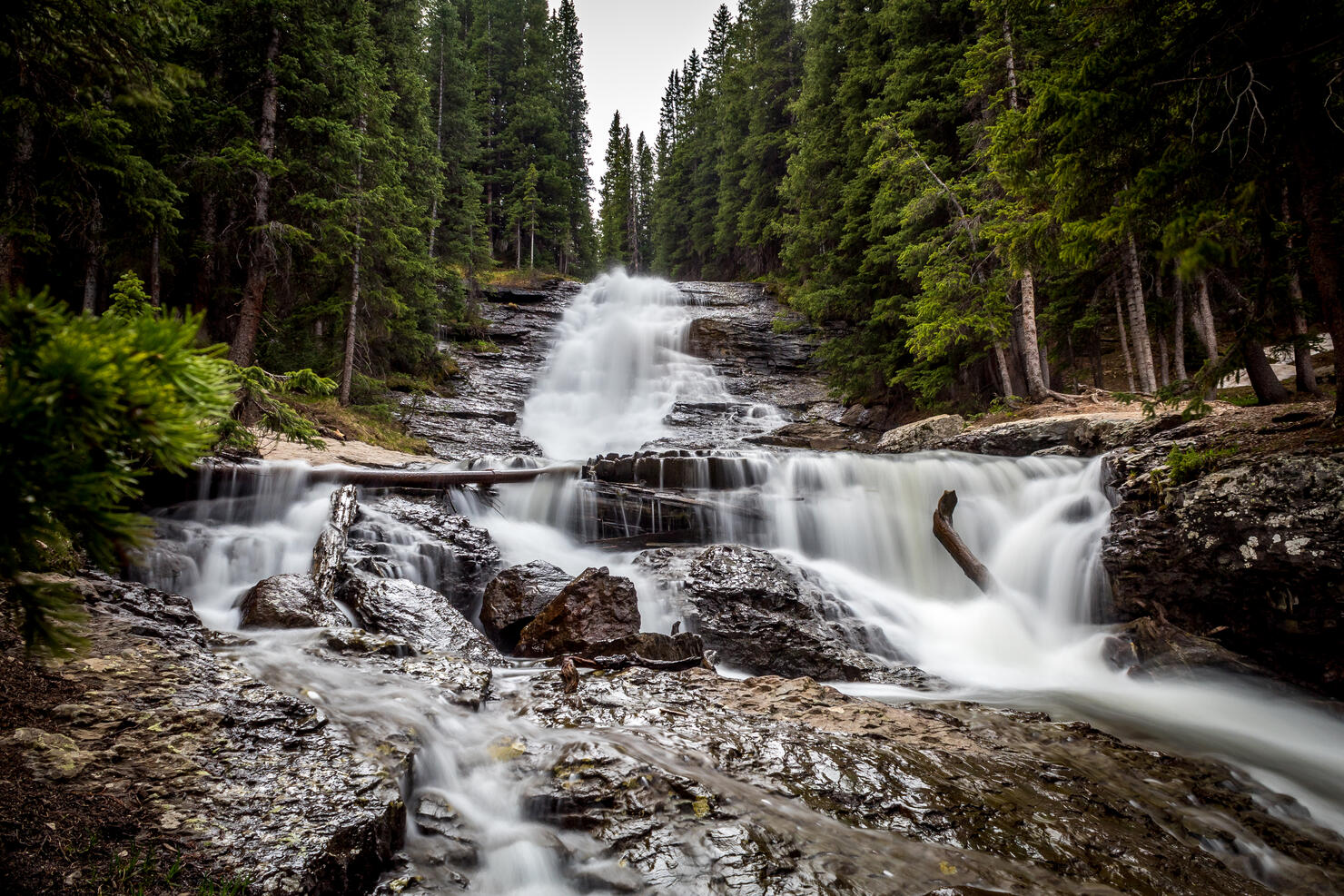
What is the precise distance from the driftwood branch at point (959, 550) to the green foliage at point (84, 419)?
27.2 feet

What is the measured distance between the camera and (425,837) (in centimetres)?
285

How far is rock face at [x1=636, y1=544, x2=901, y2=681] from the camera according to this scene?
6.26m

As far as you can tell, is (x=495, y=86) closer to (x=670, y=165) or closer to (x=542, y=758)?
(x=670, y=165)

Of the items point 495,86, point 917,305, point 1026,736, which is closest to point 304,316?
point 917,305

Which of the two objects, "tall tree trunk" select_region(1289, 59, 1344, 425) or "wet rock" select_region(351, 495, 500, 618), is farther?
"wet rock" select_region(351, 495, 500, 618)

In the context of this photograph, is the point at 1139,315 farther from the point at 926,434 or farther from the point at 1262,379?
the point at 1262,379

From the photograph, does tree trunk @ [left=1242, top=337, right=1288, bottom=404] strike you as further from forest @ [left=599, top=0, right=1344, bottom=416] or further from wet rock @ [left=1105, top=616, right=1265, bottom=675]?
wet rock @ [left=1105, top=616, right=1265, bottom=675]

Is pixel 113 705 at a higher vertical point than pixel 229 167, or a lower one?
lower

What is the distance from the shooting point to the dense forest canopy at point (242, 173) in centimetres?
610

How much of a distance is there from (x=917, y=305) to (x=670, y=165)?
45667 mm

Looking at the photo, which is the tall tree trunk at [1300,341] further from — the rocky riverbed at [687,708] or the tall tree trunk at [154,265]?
the tall tree trunk at [154,265]

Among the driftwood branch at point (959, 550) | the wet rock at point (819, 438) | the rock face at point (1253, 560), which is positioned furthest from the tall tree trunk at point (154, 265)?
the rock face at point (1253, 560)

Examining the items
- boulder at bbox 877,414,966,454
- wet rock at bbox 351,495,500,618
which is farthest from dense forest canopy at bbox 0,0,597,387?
boulder at bbox 877,414,966,454

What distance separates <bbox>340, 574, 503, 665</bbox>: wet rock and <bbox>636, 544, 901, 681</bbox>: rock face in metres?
2.54
